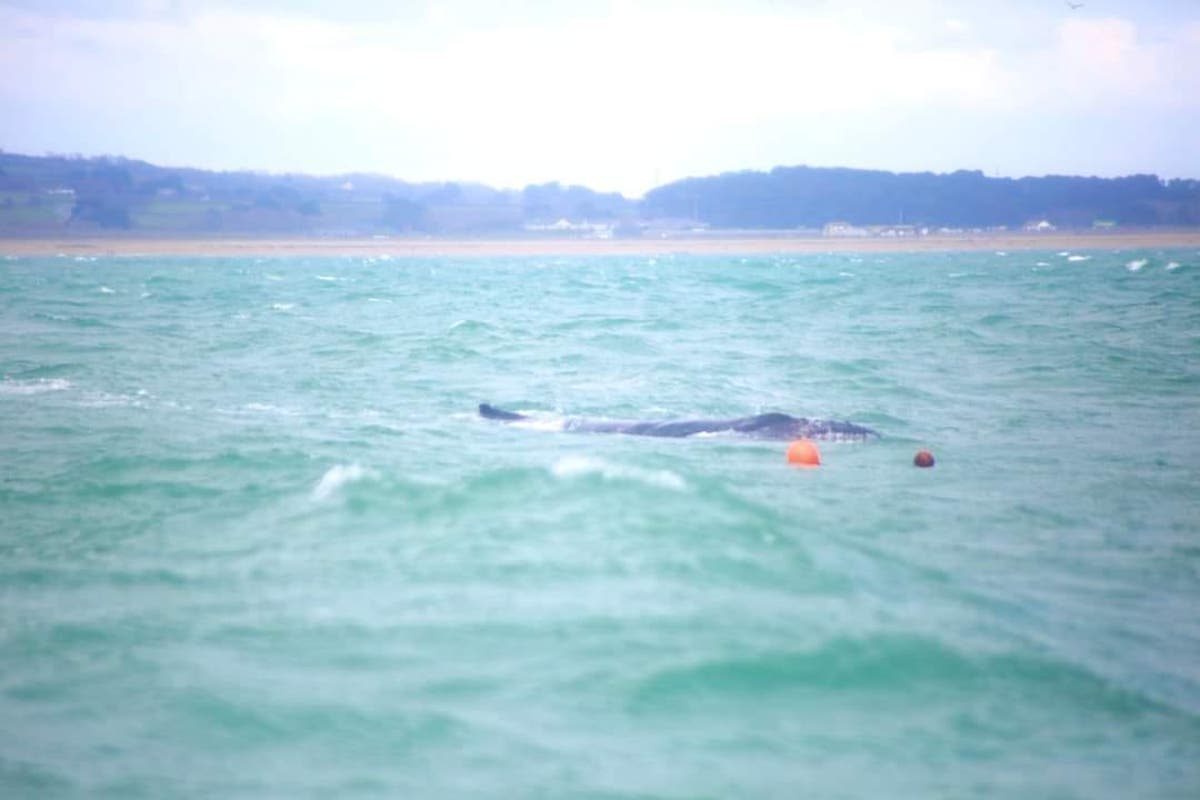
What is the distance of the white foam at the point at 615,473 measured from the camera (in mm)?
12477

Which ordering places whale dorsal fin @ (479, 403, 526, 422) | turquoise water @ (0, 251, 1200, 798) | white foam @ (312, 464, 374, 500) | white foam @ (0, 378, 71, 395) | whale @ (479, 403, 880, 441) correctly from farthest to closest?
white foam @ (0, 378, 71, 395) < whale dorsal fin @ (479, 403, 526, 422) < whale @ (479, 403, 880, 441) < white foam @ (312, 464, 374, 500) < turquoise water @ (0, 251, 1200, 798)

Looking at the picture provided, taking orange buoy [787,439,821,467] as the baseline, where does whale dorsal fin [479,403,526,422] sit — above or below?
below

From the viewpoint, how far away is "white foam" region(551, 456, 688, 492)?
40.9 ft

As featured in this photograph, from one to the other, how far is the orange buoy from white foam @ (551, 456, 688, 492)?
2260 mm

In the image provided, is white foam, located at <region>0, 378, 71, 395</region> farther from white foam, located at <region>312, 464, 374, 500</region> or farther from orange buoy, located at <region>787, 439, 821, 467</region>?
orange buoy, located at <region>787, 439, 821, 467</region>

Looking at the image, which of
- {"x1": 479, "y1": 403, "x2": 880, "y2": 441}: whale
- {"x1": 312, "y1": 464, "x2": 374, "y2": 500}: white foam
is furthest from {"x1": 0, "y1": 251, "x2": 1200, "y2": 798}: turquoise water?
{"x1": 479, "y1": 403, "x2": 880, "y2": 441}: whale

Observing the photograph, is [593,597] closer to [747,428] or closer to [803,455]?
[803,455]

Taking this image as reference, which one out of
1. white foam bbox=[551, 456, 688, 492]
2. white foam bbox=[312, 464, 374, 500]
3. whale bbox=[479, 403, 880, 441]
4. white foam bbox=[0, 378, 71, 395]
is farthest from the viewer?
white foam bbox=[0, 378, 71, 395]

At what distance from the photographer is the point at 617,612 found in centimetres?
912

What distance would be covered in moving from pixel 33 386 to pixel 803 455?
1488 cm

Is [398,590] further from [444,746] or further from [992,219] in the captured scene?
[992,219]

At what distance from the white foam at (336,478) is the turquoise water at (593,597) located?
0.06 m

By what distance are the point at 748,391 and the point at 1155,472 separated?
8521mm

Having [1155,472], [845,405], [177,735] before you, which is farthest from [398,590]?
[845,405]
